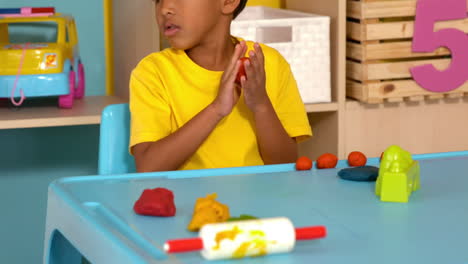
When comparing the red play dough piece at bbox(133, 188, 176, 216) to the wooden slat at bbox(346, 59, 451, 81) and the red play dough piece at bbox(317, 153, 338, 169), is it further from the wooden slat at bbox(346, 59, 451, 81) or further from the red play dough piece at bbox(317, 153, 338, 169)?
the wooden slat at bbox(346, 59, 451, 81)

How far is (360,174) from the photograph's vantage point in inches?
40.1

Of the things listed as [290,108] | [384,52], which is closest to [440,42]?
[384,52]

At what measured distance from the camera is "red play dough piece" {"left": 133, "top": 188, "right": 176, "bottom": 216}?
2.73 feet

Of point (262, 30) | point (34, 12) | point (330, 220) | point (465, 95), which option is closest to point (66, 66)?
point (34, 12)

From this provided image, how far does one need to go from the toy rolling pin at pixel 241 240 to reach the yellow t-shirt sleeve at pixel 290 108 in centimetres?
73

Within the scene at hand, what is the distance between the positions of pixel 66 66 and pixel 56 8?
0.31m

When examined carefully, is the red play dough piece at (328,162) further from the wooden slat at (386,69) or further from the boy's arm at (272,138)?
the wooden slat at (386,69)

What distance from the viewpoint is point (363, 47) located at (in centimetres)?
187

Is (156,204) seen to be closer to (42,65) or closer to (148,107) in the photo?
(148,107)

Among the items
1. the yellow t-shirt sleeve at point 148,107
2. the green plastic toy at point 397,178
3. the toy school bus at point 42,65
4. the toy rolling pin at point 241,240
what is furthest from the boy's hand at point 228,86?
the toy school bus at point 42,65

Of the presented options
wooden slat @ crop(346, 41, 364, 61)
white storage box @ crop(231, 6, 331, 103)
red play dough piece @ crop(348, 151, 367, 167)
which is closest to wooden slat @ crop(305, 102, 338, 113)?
white storage box @ crop(231, 6, 331, 103)

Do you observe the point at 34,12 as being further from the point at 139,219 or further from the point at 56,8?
the point at 139,219

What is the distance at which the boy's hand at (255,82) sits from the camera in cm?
124

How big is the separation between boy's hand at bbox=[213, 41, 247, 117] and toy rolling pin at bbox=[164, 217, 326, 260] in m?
0.52
